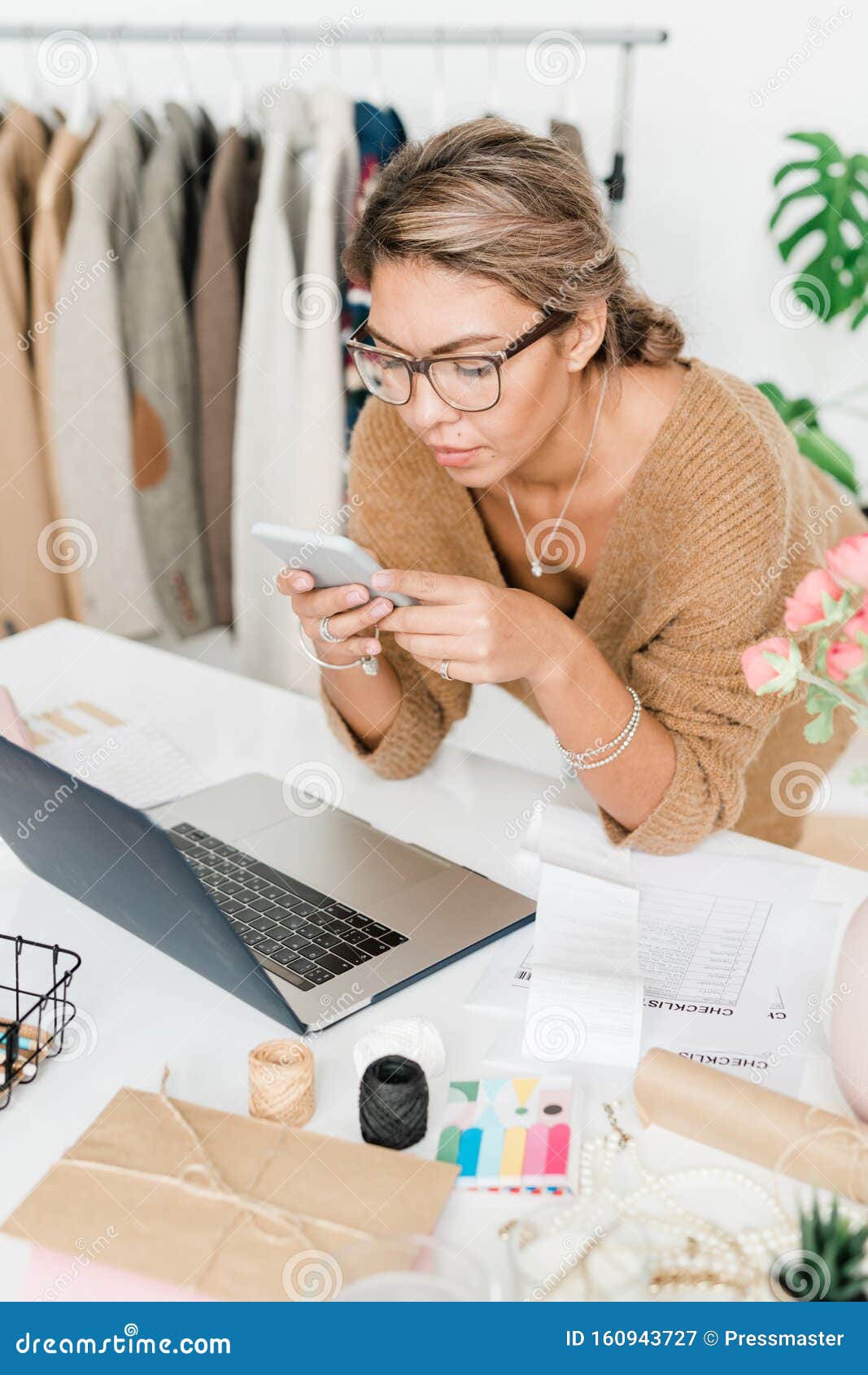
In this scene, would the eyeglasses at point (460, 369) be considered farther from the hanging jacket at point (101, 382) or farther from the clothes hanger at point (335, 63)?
the clothes hanger at point (335, 63)

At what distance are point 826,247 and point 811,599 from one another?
189 centimetres

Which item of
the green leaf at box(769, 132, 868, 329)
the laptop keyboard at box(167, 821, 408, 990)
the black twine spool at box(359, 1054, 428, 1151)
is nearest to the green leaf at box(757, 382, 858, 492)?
the green leaf at box(769, 132, 868, 329)

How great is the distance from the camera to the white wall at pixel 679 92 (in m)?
2.35

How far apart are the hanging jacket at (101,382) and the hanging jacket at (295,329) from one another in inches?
8.8

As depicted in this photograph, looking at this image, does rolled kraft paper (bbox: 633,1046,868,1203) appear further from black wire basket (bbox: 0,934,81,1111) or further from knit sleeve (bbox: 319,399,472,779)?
knit sleeve (bbox: 319,399,472,779)

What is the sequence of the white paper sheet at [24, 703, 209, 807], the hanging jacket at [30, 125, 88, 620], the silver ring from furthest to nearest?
the hanging jacket at [30, 125, 88, 620] < the white paper sheet at [24, 703, 209, 807] < the silver ring

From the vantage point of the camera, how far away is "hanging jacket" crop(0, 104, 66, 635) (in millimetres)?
2082

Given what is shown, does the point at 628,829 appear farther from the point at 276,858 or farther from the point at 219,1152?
the point at 219,1152

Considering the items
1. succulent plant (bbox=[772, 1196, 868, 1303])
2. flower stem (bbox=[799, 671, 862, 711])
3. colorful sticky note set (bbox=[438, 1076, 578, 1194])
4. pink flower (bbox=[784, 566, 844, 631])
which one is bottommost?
colorful sticky note set (bbox=[438, 1076, 578, 1194])

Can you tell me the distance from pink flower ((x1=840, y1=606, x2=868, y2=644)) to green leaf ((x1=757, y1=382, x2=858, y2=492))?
1.57m

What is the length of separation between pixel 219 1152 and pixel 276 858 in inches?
14.9

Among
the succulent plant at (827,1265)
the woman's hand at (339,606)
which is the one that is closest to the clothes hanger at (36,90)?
the woman's hand at (339,606)

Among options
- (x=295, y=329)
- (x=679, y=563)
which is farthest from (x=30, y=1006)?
(x=295, y=329)

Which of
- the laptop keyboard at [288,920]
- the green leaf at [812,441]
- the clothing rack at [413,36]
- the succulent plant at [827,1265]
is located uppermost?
the clothing rack at [413,36]
